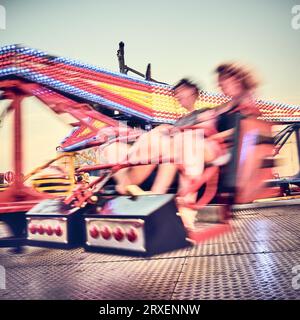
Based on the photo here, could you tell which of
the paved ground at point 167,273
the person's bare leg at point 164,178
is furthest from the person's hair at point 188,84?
the paved ground at point 167,273

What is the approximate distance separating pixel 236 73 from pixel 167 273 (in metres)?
0.99

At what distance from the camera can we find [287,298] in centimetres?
106

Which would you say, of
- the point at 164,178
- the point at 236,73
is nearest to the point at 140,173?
the point at 164,178

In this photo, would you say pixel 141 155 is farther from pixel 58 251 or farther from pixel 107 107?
pixel 58 251

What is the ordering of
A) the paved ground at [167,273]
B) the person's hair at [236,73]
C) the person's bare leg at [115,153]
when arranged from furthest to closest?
the person's bare leg at [115,153] < the person's hair at [236,73] < the paved ground at [167,273]

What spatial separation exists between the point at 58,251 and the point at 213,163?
35.4 inches

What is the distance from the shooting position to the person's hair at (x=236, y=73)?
136 centimetres

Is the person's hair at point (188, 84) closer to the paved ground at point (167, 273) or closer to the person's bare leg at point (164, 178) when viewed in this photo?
the person's bare leg at point (164, 178)

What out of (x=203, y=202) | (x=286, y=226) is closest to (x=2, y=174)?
(x=203, y=202)

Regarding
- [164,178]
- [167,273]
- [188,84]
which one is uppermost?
[188,84]

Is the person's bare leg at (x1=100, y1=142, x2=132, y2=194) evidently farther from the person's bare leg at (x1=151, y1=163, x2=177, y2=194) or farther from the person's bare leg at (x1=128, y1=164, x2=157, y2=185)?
the person's bare leg at (x1=151, y1=163, x2=177, y2=194)

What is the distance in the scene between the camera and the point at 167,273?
4.11 ft

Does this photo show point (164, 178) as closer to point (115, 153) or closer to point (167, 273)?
point (115, 153)

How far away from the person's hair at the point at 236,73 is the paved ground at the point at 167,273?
675 mm
